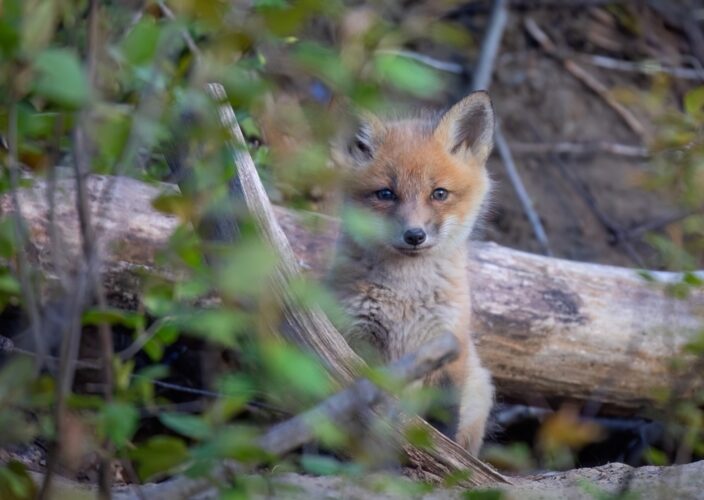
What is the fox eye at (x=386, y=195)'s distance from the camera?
4043mm

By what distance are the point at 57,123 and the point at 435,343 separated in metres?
0.94

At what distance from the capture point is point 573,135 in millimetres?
7152

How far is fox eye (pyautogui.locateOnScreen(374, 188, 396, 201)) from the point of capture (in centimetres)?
404

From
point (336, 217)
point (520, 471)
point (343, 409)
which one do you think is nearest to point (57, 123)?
point (343, 409)

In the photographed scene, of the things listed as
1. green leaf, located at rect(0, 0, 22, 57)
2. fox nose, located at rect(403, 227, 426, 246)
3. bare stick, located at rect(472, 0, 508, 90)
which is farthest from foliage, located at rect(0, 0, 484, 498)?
bare stick, located at rect(472, 0, 508, 90)

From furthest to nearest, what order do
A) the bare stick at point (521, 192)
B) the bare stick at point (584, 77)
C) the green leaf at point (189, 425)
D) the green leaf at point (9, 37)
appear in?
1. the bare stick at point (584, 77)
2. the bare stick at point (521, 192)
3. the green leaf at point (189, 425)
4. the green leaf at point (9, 37)

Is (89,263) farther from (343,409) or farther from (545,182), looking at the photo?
(545,182)

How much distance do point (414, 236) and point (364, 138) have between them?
1.93ft

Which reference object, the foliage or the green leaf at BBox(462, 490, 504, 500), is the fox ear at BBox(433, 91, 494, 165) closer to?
the foliage

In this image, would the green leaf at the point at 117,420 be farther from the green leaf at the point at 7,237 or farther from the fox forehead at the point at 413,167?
the fox forehead at the point at 413,167

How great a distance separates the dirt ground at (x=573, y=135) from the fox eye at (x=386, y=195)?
2.70 metres

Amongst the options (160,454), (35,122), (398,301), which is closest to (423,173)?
(398,301)

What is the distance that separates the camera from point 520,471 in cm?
429

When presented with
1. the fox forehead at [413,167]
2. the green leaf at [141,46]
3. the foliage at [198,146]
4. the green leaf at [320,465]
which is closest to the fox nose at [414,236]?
the fox forehead at [413,167]
